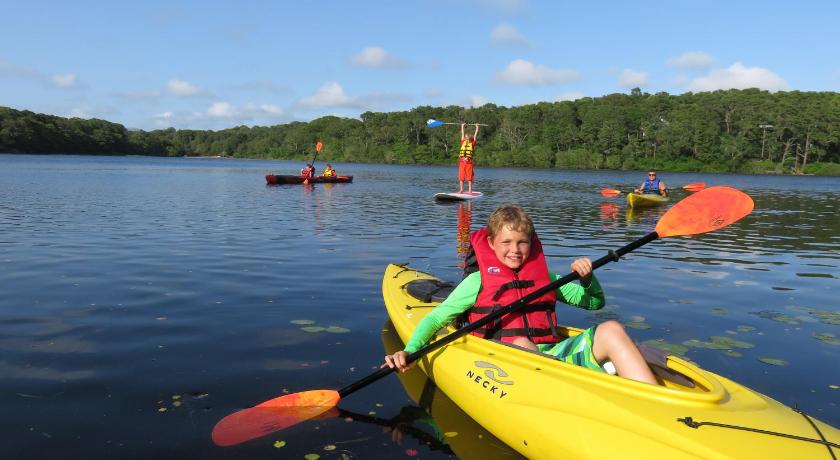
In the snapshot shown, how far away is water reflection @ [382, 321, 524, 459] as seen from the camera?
421cm

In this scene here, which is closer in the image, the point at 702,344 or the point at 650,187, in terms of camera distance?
the point at 702,344

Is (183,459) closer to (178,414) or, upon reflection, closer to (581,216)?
(178,414)

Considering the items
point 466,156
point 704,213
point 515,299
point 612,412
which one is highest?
point 466,156

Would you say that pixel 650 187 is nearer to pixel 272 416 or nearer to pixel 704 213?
pixel 704 213

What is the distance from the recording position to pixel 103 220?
1571 cm

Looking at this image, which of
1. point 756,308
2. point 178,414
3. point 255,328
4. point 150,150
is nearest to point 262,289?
point 255,328

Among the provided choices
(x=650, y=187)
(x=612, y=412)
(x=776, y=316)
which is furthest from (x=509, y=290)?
(x=650, y=187)

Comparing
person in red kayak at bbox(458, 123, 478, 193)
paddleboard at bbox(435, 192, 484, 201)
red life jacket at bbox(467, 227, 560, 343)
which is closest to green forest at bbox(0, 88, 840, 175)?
person in red kayak at bbox(458, 123, 478, 193)

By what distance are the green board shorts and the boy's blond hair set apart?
34.9 inches

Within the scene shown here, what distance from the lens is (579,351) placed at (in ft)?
13.8

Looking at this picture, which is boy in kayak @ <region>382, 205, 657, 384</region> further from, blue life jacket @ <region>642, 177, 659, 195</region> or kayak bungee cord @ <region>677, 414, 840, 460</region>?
blue life jacket @ <region>642, 177, 659, 195</region>

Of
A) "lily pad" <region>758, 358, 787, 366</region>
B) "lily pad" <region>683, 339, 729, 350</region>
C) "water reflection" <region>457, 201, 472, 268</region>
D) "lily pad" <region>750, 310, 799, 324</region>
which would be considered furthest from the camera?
"water reflection" <region>457, 201, 472, 268</region>

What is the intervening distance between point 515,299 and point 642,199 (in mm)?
20649

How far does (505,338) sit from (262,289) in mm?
4829
